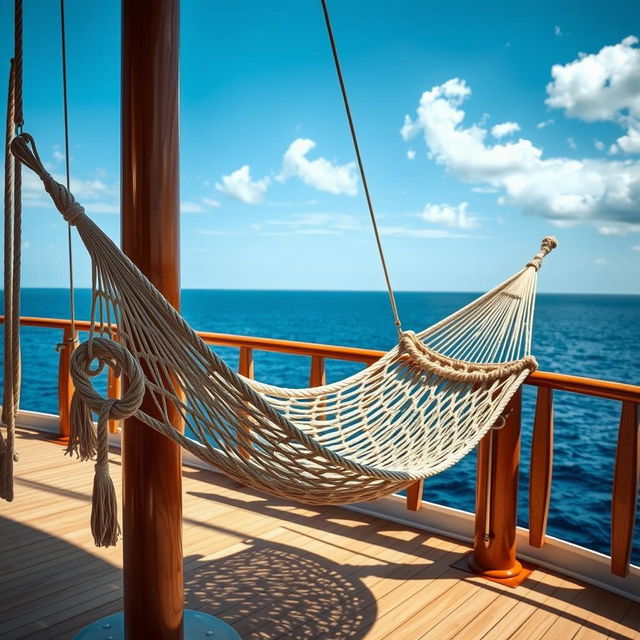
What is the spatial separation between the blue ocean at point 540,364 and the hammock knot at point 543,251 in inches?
228

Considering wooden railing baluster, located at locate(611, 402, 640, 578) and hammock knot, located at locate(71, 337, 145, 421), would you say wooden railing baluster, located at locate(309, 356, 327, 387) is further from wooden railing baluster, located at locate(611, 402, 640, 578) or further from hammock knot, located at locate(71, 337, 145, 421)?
hammock knot, located at locate(71, 337, 145, 421)

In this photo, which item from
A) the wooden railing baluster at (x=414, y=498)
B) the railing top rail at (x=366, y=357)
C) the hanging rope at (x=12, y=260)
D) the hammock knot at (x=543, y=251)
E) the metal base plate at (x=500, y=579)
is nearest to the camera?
the hanging rope at (x=12, y=260)

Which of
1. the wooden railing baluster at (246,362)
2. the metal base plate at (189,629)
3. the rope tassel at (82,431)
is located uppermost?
the rope tassel at (82,431)

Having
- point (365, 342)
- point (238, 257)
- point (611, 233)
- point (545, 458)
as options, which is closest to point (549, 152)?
point (611, 233)

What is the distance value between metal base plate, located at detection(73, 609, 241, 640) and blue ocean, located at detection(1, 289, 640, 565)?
21.2 ft

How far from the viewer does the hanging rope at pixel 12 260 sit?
1.25 meters

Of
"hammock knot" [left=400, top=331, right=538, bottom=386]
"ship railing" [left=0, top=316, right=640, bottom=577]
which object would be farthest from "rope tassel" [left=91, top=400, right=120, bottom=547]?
"ship railing" [left=0, top=316, right=640, bottom=577]

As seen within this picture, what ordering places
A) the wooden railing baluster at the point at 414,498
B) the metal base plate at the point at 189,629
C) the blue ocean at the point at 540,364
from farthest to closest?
the blue ocean at the point at 540,364 → the wooden railing baluster at the point at 414,498 → the metal base plate at the point at 189,629

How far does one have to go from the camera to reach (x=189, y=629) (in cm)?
157

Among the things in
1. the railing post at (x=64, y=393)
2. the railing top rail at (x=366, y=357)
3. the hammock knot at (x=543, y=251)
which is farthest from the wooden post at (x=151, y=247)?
the railing post at (x=64, y=393)

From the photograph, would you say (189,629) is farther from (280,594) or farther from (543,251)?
(543,251)

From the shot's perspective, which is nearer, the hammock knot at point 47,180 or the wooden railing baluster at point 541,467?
the hammock knot at point 47,180

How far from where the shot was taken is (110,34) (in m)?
25.6

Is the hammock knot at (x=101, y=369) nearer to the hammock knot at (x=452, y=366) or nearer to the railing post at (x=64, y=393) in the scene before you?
the hammock knot at (x=452, y=366)
